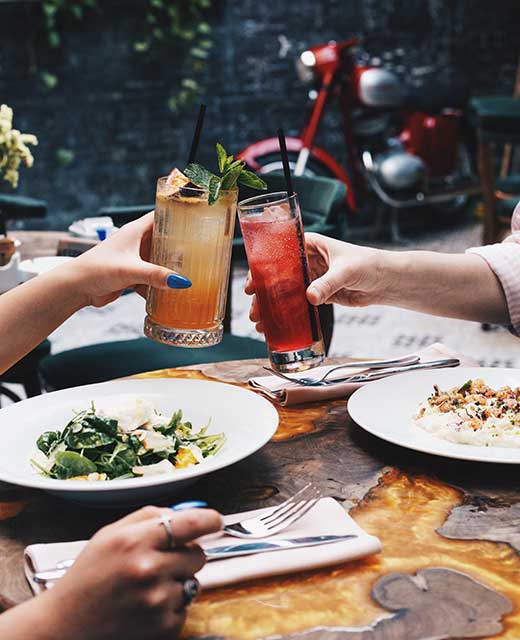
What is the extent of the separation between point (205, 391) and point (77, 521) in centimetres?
34

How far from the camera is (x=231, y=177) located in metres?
1.17

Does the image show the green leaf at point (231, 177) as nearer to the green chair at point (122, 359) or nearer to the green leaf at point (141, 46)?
the green chair at point (122, 359)

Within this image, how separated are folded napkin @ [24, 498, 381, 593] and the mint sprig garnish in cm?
47

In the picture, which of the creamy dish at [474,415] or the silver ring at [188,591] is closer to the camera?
the silver ring at [188,591]

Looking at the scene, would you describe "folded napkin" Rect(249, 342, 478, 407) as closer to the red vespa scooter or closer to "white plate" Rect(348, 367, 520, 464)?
"white plate" Rect(348, 367, 520, 464)

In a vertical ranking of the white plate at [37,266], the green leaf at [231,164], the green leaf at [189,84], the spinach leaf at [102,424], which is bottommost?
the white plate at [37,266]

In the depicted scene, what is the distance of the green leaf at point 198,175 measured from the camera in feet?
3.83

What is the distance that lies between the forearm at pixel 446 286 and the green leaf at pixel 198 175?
1.28 ft

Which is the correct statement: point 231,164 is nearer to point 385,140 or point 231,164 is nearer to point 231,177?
point 231,177

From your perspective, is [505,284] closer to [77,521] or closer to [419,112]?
[77,521]

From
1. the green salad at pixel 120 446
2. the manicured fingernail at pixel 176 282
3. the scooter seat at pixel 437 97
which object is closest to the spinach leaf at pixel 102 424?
the green salad at pixel 120 446

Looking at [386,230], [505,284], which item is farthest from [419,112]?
[505,284]

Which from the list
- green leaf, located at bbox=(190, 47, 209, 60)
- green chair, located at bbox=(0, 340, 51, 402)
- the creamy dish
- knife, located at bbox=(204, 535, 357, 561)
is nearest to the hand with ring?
knife, located at bbox=(204, 535, 357, 561)

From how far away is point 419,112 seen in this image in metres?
6.39
